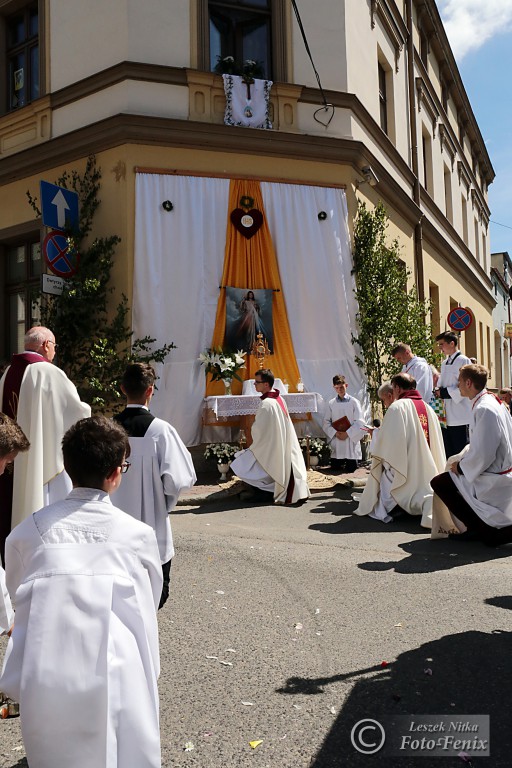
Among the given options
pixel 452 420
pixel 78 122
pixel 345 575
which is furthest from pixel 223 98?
pixel 345 575

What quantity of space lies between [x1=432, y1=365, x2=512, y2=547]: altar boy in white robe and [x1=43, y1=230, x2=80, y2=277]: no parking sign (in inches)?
273

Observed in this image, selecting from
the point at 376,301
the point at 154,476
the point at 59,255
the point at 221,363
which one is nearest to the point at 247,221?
the point at 221,363

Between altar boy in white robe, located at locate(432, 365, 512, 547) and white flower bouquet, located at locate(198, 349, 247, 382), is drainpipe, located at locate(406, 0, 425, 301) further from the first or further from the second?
altar boy in white robe, located at locate(432, 365, 512, 547)

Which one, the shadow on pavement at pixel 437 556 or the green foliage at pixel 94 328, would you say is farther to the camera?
the green foliage at pixel 94 328

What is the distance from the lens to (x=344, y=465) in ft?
39.3

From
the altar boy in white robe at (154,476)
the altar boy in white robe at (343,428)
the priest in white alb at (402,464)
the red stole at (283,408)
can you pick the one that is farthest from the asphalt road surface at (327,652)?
the altar boy in white robe at (343,428)

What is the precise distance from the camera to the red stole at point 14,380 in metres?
Result: 5.20

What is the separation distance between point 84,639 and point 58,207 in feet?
34.8

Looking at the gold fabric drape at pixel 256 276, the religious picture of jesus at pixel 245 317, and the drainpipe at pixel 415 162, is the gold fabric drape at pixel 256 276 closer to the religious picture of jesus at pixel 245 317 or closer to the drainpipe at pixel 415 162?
the religious picture of jesus at pixel 245 317

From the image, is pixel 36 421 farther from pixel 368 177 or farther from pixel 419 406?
pixel 368 177

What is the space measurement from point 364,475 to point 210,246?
15.8 ft

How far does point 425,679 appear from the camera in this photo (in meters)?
3.54

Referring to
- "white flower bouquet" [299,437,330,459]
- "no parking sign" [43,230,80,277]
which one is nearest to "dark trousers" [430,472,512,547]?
"white flower bouquet" [299,437,330,459]

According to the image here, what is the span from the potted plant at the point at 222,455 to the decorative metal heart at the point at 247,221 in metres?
3.95
